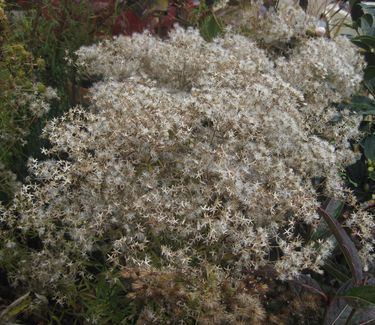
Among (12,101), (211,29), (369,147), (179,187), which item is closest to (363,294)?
(179,187)

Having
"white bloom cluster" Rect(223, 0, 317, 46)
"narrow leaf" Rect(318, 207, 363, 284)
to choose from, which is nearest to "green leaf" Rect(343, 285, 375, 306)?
"narrow leaf" Rect(318, 207, 363, 284)

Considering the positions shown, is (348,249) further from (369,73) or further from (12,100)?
(12,100)

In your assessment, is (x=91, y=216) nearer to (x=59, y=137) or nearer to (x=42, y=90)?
(x=59, y=137)

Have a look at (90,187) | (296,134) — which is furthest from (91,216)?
(296,134)

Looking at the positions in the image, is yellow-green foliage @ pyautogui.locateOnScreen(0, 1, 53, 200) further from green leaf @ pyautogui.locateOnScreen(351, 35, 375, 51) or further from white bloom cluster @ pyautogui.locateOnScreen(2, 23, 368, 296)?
green leaf @ pyautogui.locateOnScreen(351, 35, 375, 51)

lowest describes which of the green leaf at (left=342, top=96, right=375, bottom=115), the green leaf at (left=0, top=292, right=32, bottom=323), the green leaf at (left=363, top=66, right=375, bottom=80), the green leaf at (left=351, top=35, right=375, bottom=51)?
the green leaf at (left=0, top=292, right=32, bottom=323)
